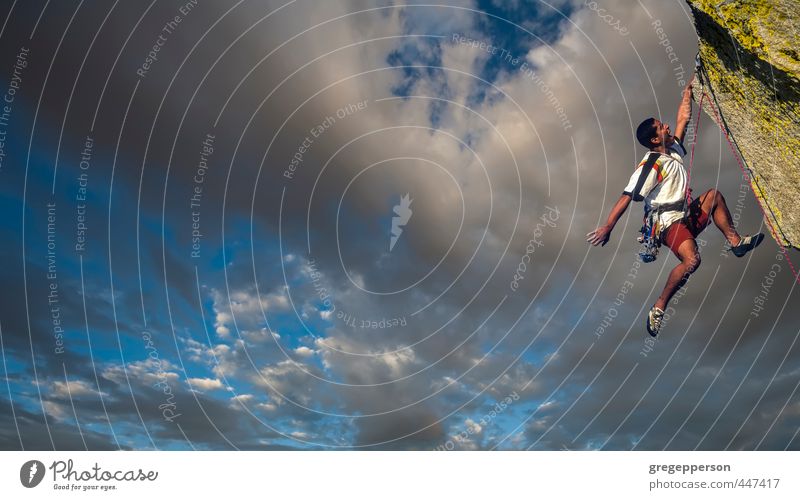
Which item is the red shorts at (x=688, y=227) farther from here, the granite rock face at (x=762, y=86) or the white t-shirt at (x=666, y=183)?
the granite rock face at (x=762, y=86)

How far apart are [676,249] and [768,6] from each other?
24.1ft

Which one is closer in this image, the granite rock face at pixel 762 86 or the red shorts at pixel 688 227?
the granite rock face at pixel 762 86

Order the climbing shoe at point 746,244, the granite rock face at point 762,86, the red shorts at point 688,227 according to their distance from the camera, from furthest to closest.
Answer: the red shorts at point 688,227 < the climbing shoe at point 746,244 < the granite rock face at point 762,86

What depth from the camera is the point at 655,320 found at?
12.1 m

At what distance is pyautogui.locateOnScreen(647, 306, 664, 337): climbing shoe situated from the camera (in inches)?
472

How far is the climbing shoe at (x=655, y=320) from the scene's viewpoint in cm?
1198

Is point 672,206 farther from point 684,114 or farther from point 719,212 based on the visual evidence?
point 684,114

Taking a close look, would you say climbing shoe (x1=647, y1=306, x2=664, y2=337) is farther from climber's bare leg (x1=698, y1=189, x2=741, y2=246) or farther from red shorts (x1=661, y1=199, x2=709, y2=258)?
climber's bare leg (x1=698, y1=189, x2=741, y2=246)

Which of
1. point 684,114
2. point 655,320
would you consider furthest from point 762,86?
point 655,320

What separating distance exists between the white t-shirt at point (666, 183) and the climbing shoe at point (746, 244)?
5.05ft

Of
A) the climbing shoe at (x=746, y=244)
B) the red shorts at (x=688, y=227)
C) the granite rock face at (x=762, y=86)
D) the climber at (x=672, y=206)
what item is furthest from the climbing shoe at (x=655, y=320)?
the granite rock face at (x=762, y=86)

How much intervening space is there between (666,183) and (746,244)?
252 cm
